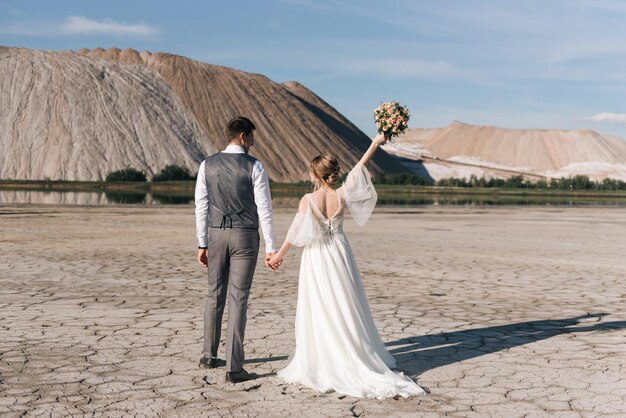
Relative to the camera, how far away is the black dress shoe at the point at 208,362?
7273 mm

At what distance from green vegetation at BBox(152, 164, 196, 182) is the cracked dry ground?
265 feet

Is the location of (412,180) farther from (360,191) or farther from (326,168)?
(326,168)

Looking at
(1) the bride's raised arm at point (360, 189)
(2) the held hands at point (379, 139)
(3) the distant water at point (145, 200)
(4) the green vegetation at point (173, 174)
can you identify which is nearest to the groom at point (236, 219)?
(1) the bride's raised arm at point (360, 189)

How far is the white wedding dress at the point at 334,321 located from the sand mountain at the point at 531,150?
160007 mm

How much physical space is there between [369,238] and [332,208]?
15.8 metres

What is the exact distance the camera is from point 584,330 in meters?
9.27

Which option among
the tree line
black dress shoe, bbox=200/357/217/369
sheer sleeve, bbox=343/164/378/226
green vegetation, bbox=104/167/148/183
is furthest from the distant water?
sheer sleeve, bbox=343/164/378/226

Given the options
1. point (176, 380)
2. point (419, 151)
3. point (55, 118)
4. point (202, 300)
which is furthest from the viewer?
point (419, 151)

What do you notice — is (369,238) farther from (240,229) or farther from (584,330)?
(240,229)

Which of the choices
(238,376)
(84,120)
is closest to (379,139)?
(238,376)

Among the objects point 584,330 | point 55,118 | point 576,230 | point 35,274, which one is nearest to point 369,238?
point 576,230

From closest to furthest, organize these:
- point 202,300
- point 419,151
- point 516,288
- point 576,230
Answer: point 202,300 < point 516,288 < point 576,230 < point 419,151

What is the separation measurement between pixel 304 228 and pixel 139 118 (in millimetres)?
110675

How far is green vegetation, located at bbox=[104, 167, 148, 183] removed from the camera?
95.9 metres
